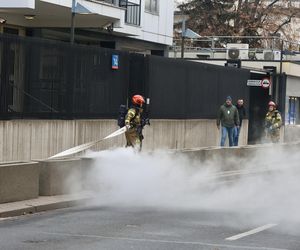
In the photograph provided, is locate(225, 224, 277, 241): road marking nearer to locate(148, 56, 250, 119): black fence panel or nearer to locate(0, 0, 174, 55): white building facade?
locate(148, 56, 250, 119): black fence panel

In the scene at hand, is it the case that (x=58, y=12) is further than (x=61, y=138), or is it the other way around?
(x=58, y=12)

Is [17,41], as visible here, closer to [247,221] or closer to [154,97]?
[154,97]

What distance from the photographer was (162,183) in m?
12.1

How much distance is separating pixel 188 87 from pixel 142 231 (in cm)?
1203

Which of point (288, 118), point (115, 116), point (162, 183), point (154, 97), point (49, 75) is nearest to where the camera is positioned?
point (162, 183)

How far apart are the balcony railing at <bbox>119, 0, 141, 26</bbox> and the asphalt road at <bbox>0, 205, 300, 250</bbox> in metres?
15.9

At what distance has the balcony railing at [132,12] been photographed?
24.8 m

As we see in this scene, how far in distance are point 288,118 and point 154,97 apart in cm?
1448

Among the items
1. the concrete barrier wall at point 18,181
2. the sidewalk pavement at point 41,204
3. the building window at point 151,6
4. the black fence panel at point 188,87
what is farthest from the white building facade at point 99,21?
the concrete barrier wall at point 18,181

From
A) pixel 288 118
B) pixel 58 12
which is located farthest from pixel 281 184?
pixel 288 118

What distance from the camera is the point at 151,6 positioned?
2855cm

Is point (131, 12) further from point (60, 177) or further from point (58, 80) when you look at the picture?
point (60, 177)

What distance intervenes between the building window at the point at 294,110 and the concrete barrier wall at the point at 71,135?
1163 centimetres

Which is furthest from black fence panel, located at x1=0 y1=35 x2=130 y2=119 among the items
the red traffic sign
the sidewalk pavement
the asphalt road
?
the red traffic sign
